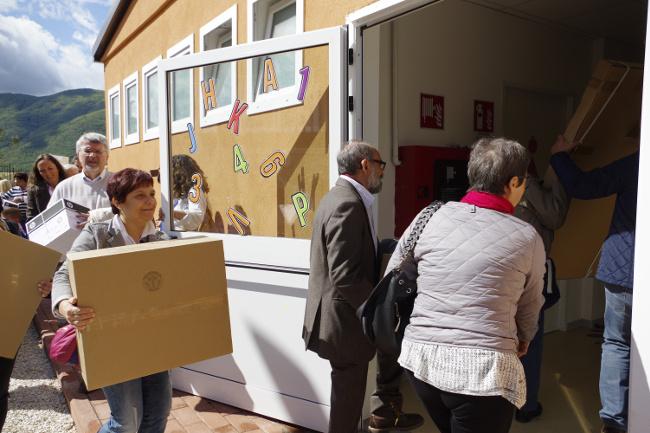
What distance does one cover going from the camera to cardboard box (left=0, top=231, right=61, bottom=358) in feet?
7.32

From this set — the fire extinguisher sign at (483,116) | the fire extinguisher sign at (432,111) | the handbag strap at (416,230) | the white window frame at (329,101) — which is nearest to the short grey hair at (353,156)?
the white window frame at (329,101)

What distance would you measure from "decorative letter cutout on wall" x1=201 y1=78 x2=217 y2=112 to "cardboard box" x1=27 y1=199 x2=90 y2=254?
111 centimetres

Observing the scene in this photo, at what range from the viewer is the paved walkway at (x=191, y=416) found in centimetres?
320

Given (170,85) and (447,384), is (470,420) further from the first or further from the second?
(170,85)

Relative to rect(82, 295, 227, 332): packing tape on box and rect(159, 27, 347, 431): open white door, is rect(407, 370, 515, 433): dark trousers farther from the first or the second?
rect(159, 27, 347, 431): open white door

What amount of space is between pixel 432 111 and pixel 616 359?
7.77ft

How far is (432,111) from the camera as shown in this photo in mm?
4230

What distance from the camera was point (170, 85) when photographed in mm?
3684

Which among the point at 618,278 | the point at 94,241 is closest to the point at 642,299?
the point at 618,278

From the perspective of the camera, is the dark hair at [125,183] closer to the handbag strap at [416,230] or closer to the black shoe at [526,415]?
the handbag strap at [416,230]

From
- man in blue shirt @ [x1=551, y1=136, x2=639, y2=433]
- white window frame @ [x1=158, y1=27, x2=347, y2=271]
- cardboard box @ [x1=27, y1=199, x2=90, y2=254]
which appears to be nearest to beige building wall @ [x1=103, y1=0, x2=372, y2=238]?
white window frame @ [x1=158, y1=27, x2=347, y2=271]

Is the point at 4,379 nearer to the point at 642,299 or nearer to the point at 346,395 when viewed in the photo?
the point at 346,395

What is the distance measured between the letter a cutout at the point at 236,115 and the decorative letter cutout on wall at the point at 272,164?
0.33 m

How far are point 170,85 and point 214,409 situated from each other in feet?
7.56
